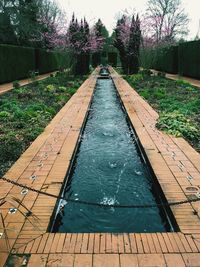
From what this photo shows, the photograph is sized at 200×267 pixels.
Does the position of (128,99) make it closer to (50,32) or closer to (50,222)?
(50,222)

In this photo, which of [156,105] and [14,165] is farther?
[156,105]

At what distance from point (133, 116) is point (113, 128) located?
1152 millimetres

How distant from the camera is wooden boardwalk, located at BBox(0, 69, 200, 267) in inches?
122

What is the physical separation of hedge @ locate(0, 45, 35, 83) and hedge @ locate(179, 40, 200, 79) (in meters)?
12.2

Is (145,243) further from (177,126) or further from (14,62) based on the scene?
(14,62)

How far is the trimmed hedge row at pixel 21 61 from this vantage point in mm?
19672

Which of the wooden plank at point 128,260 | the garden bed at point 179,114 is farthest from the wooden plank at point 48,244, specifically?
the garden bed at point 179,114

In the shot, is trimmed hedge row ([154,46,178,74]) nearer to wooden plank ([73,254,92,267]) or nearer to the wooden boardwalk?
the wooden boardwalk

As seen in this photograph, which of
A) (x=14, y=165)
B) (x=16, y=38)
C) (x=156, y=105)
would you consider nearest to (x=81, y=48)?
(x=16, y=38)

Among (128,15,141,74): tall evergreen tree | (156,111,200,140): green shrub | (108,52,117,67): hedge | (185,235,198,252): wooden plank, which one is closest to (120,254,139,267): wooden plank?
(185,235,198,252): wooden plank

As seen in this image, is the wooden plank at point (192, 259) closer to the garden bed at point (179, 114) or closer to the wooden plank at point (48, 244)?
the wooden plank at point (48, 244)

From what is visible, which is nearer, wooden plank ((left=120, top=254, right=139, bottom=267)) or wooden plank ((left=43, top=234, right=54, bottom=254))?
wooden plank ((left=120, top=254, right=139, bottom=267))

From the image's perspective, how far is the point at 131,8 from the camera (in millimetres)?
34250

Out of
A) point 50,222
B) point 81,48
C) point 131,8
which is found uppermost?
point 131,8
